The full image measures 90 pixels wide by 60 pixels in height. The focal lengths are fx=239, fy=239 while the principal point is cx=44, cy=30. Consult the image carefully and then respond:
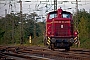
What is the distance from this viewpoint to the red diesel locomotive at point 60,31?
62.2ft

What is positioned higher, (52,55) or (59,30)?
(59,30)

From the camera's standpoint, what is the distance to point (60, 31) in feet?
65.5

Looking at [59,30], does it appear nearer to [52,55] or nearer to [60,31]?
[60,31]

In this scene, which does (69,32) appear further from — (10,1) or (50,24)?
(10,1)

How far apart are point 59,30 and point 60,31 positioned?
0.12 m

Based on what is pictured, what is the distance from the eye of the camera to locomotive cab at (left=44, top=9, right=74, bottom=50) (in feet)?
62.2

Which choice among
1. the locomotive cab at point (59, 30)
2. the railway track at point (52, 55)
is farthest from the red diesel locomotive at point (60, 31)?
the railway track at point (52, 55)

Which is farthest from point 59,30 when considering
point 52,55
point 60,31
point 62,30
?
point 52,55

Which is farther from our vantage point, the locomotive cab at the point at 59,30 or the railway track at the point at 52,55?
the locomotive cab at the point at 59,30

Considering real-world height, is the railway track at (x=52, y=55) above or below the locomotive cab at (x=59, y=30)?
below

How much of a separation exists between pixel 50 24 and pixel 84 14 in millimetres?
36605

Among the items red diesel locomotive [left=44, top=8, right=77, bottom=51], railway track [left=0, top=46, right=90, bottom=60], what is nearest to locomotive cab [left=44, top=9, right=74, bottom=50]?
red diesel locomotive [left=44, top=8, right=77, bottom=51]

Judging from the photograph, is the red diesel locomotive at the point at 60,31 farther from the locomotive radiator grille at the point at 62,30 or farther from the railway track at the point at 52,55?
the railway track at the point at 52,55

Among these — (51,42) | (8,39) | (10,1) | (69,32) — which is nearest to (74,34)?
(69,32)
